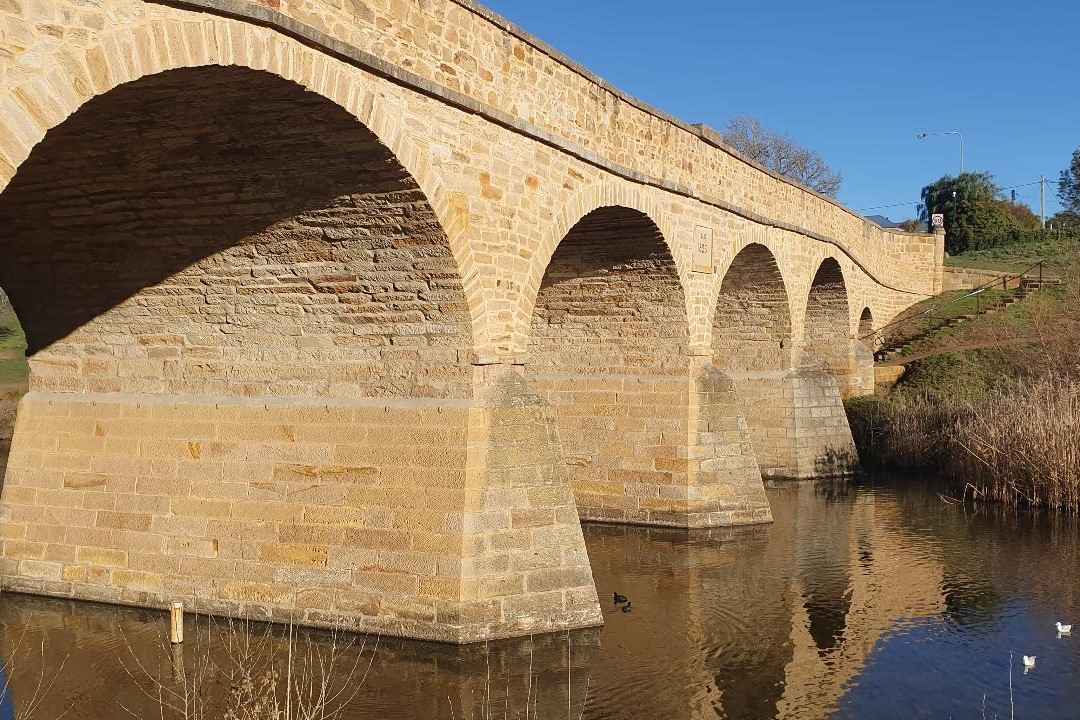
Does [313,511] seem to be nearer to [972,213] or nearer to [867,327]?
[867,327]

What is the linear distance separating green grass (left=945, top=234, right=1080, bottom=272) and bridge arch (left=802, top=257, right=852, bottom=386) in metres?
14.4

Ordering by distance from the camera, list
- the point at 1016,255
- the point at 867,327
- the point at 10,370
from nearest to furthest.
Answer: the point at 867,327 < the point at 10,370 < the point at 1016,255

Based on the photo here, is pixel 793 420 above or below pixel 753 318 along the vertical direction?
below

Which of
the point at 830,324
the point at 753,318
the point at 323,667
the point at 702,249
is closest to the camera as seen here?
the point at 323,667

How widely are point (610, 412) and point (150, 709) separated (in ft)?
23.7

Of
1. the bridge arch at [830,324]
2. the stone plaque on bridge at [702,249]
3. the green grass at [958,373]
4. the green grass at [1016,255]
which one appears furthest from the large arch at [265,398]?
the green grass at [1016,255]

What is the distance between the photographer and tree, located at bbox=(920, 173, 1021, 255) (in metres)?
42.2

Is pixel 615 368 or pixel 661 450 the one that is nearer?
pixel 661 450

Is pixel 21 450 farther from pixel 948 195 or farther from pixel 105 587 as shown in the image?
pixel 948 195

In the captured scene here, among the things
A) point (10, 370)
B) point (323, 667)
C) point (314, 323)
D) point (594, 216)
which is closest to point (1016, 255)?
point (594, 216)

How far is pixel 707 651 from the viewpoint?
8.16 metres

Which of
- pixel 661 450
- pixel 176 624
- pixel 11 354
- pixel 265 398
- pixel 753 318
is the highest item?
pixel 753 318

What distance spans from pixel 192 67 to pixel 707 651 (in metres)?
5.93

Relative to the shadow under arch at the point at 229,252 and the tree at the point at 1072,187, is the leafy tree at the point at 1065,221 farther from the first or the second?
the shadow under arch at the point at 229,252
